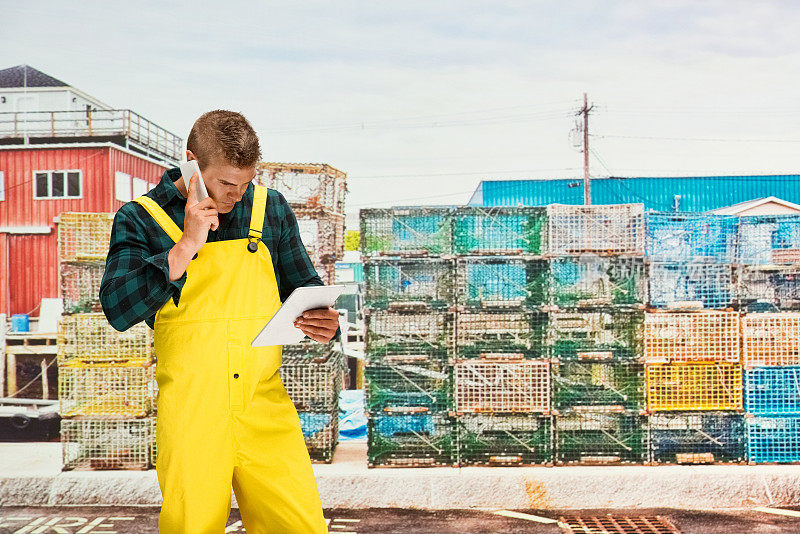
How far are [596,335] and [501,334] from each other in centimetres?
71

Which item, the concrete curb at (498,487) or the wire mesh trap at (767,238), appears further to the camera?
the wire mesh trap at (767,238)

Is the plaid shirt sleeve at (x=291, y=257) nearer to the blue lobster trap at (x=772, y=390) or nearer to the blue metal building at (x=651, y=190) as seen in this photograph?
the blue metal building at (x=651, y=190)

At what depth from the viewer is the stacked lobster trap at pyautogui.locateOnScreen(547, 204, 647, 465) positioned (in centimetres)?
578

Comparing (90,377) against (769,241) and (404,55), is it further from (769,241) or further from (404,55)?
(769,241)

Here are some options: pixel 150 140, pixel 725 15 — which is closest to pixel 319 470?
pixel 150 140

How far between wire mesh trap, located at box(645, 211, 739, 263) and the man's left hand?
399cm

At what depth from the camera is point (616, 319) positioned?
5.85m

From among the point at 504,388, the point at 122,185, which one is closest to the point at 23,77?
the point at 122,185

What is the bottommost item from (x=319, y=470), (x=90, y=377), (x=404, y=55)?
(x=319, y=470)

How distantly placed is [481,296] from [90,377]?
296 cm

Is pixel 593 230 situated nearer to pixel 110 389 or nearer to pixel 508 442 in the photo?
pixel 508 442

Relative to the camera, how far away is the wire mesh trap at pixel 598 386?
5773 millimetres

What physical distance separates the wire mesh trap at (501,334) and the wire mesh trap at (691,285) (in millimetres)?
884

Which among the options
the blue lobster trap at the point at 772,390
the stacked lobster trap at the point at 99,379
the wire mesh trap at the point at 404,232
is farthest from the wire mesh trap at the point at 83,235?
the blue lobster trap at the point at 772,390
